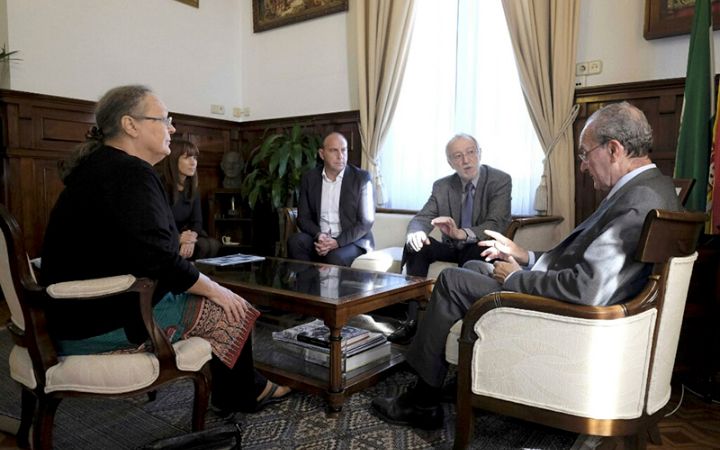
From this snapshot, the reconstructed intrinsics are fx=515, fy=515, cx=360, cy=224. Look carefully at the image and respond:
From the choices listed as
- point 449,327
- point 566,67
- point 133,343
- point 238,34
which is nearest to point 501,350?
point 449,327

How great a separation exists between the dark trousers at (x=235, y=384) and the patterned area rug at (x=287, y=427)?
0.20 feet

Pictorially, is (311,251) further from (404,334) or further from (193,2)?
(193,2)

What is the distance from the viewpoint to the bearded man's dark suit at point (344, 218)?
11.7ft

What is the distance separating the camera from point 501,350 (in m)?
1.57

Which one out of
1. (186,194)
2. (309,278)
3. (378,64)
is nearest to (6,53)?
(186,194)

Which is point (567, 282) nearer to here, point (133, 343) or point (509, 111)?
point (133, 343)

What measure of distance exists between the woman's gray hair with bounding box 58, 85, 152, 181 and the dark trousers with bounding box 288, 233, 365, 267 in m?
1.94

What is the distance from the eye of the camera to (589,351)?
56.7 inches

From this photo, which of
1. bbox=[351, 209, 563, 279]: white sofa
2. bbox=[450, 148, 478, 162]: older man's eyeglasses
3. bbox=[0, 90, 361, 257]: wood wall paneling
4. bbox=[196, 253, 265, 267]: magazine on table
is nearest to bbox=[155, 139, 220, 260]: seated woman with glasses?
bbox=[196, 253, 265, 267]: magazine on table

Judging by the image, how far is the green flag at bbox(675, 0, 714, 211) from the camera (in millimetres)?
2598

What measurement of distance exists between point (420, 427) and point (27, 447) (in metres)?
1.36

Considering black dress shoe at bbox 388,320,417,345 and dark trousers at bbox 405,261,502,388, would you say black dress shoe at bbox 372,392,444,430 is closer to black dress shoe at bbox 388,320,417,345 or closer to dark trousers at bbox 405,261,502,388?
dark trousers at bbox 405,261,502,388

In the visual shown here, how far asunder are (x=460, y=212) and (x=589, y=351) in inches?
73.2

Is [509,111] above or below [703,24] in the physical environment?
below
